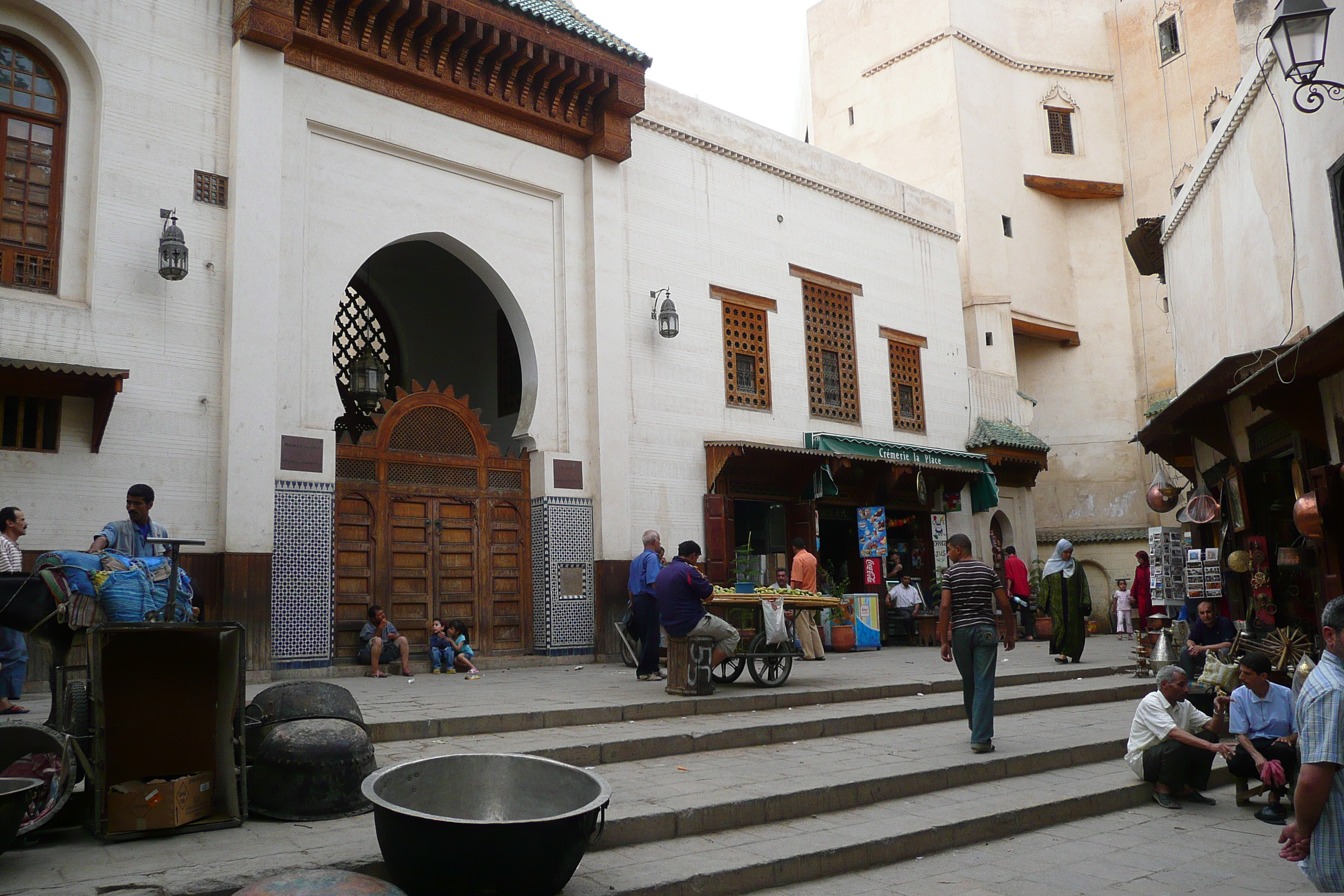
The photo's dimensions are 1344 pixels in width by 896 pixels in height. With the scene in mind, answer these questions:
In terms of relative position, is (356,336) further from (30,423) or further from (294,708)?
(294,708)

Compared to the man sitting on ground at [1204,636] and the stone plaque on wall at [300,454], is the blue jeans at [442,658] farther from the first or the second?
the man sitting on ground at [1204,636]

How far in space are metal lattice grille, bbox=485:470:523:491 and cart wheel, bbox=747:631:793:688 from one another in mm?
4103

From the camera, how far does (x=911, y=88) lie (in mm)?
21578

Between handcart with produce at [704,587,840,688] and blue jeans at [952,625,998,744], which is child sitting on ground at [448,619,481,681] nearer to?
handcart with produce at [704,587,840,688]

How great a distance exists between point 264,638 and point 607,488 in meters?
4.44

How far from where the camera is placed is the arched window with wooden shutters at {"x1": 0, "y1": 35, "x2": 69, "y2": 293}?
8961 mm

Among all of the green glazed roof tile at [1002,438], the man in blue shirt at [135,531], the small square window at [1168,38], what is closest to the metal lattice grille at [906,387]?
the green glazed roof tile at [1002,438]

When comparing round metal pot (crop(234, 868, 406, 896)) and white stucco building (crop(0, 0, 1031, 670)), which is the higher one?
white stucco building (crop(0, 0, 1031, 670))

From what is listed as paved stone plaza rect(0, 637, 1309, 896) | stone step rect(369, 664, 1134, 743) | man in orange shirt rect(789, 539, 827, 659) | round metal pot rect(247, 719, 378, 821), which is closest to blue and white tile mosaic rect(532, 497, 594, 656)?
paved stone plaza rect(0, 637, 1309, 896)

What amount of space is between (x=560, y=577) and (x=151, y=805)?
7.51 meters

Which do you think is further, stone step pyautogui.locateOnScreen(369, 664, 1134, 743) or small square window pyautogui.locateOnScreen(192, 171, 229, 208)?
small square window pyautogui.locateOnScreen(192, 171, 229, 208)

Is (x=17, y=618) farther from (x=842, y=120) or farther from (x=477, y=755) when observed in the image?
(x=842, y=120)

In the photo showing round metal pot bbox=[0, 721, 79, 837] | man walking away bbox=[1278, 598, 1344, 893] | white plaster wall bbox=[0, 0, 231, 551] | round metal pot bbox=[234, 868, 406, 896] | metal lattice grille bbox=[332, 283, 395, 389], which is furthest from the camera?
metal lattice grille bbox=[332, 283, 395, 389]

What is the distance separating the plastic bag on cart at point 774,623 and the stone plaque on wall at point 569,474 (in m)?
3.69
